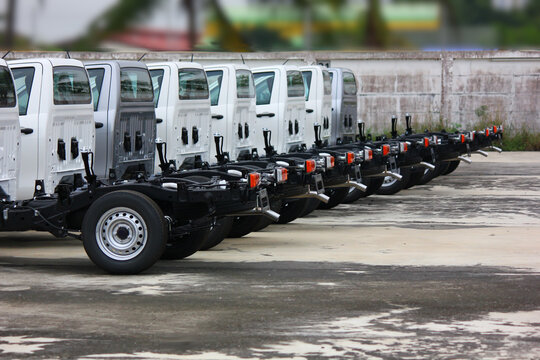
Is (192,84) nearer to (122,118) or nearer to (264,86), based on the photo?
(122,118)

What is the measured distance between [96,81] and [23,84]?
181 centimetres

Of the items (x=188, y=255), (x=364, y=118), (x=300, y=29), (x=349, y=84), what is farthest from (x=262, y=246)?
(x=300, y=29)

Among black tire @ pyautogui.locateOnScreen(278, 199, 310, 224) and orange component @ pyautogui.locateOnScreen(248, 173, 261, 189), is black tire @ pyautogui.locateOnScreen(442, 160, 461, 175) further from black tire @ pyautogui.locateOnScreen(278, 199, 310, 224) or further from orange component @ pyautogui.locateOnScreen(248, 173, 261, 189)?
orange component @ pyautogui.locateOnScreen(248, 173, 261, 189)

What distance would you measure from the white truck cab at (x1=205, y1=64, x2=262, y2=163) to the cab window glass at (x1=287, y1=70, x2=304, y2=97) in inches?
56.8

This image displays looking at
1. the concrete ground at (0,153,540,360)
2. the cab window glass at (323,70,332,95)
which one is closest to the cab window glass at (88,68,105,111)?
the concrete ground at (0,153,540,360)

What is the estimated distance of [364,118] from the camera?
32.8 metres

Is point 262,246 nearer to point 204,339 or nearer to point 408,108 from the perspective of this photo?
point 204,339

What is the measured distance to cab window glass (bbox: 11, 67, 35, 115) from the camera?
12.2m

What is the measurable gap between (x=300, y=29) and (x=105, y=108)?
947 inches

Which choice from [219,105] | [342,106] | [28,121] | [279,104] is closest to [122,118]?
[28,121]

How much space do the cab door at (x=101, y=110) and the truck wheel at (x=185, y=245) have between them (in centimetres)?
256

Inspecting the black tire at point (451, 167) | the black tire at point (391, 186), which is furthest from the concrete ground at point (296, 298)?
the black tire at point (451, 167)

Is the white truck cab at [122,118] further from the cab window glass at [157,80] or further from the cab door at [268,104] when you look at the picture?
the cab door at [268,104]

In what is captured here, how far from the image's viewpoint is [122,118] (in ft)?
45.4
